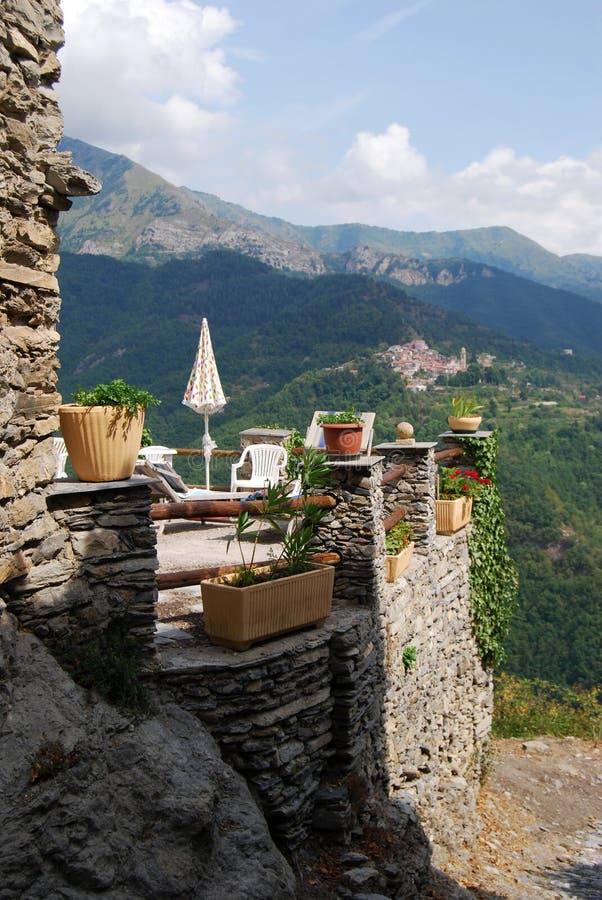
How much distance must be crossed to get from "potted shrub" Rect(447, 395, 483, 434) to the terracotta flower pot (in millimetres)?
3337

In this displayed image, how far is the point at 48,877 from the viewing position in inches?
107

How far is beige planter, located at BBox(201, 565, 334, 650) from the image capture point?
393cm

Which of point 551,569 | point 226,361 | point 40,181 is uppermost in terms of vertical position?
point 226,361

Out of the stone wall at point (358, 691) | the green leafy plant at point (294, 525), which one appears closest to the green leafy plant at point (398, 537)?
the stone wall at point (358, 691)

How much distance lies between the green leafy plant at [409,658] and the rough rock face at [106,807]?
2.59 m

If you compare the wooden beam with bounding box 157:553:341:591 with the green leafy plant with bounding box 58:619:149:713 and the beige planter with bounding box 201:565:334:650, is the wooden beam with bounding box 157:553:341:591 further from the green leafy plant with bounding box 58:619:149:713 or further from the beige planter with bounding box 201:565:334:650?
the green leafy plant with bounding box 58:619:149:713

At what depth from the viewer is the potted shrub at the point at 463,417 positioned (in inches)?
325

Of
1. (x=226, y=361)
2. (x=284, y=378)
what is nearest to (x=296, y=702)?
(x=284, y=378)

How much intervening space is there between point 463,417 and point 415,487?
1.86 metres

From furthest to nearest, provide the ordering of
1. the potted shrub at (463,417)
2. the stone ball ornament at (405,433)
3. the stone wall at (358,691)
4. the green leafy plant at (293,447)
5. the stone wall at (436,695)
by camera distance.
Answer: the potted shrub at (463,417) → the green leafy plant at (293,447) → the stone ball ornament at (405,433) → the stone wall at (436,695) → the stone wall at (358,691)

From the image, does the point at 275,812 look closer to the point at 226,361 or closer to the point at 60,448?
the point at 60,448

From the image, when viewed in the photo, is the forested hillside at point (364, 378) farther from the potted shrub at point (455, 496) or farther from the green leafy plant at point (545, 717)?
the green leafy plant at point (545, 717)

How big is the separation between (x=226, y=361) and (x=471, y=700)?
3594 centimetres

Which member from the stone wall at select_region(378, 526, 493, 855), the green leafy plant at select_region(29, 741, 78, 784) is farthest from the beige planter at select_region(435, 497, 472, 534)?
the green leafy plant at select_region(29, 741, 78, 784)
